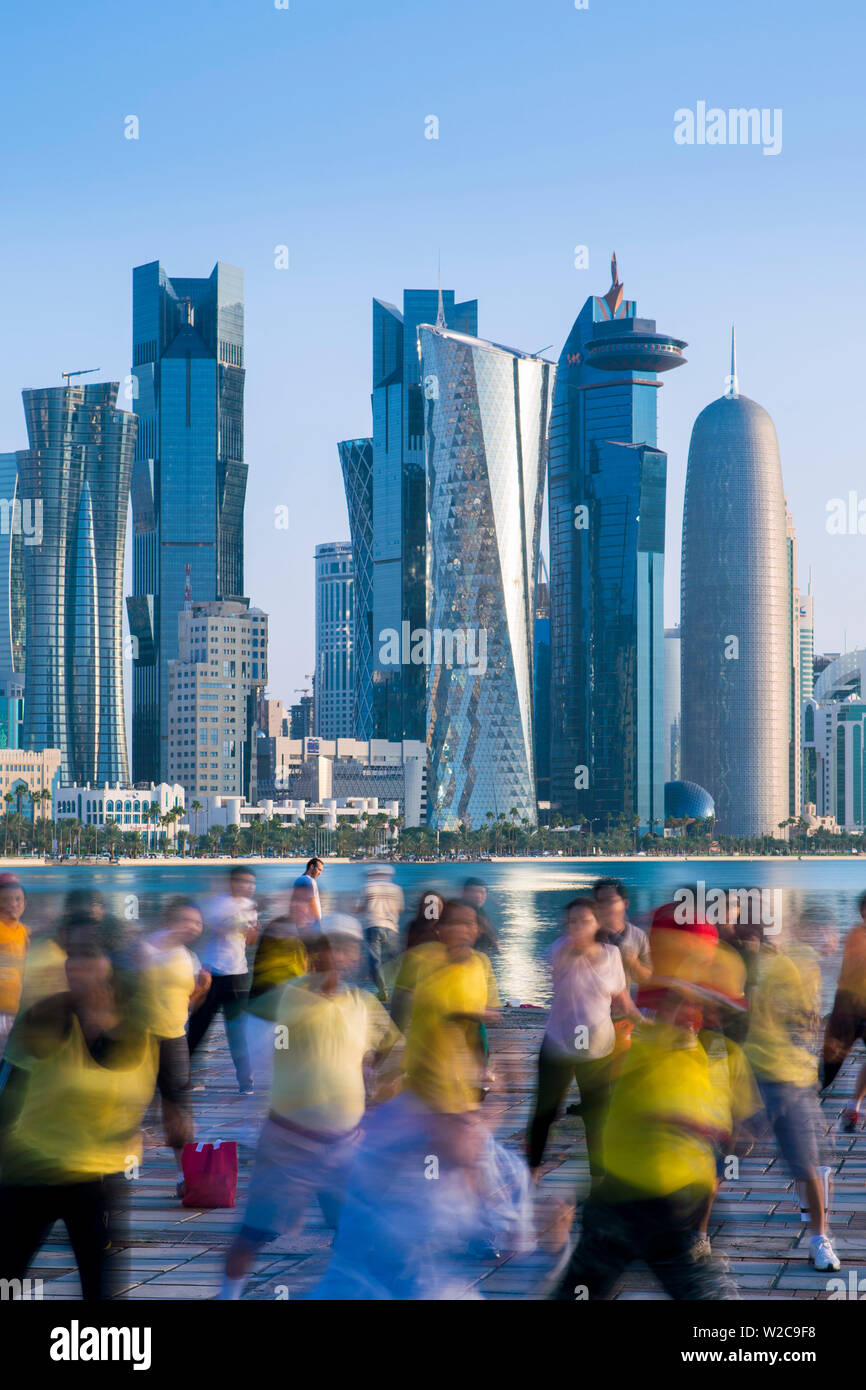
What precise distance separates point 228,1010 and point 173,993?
10.6 ft

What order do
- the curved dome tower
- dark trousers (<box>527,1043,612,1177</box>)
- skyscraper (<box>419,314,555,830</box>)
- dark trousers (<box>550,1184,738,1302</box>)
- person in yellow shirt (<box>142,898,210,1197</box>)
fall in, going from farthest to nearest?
the curved dome tower, skyscraper (<box>419,314,555,830</box>), person in yellow shirt (<box>142,898,210,1197</box>), dark trousers (<box>527,1043,612,1177</box>), dark trousers (<box>550,1184,738,1302</box>)

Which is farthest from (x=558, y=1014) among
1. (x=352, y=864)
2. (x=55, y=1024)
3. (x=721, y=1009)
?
(x=352, y=864)

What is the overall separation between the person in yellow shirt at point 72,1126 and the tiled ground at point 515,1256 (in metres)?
1.75

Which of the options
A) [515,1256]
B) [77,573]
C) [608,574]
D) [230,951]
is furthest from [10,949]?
[77,573]

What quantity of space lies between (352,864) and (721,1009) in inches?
6708

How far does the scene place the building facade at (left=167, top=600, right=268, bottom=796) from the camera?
194875 millimetres

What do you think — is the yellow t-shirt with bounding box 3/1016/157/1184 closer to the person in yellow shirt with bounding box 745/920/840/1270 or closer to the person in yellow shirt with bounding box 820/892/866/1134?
the person in yellow shirt with bounding box 745/920/840/1270

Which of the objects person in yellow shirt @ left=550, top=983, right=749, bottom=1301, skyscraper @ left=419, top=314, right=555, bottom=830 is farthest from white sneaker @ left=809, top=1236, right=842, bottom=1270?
skyscraper @ left=419, top=314, right=555, bottom=830

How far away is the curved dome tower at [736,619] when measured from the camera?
189 meters

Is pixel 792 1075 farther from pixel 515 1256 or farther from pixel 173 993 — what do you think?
pixel 173 993

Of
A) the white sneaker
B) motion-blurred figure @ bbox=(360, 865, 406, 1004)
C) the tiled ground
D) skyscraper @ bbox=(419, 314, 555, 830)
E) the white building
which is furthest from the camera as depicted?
the white building

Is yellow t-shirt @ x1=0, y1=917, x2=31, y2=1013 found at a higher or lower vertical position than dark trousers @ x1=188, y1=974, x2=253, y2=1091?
higher

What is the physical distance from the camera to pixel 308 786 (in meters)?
193

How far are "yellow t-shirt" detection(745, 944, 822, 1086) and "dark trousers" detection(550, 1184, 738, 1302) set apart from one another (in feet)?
7.98
